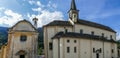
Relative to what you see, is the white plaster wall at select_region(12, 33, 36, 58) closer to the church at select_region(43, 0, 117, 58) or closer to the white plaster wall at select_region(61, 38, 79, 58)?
the church at select_region(43, 0, 117, 58)

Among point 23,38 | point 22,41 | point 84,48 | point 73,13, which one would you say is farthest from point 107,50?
point 22,41

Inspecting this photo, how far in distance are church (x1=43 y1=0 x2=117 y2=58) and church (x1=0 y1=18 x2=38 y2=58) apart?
12.1 meters

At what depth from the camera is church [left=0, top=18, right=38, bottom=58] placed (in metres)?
37.3

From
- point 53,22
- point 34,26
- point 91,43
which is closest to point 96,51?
point 91,43

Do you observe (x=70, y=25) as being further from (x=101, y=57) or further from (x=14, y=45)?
(x=14, y=45)

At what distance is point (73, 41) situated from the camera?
51.3m

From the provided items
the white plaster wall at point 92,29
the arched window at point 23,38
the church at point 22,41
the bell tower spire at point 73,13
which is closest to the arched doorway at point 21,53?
the church at point 22,41

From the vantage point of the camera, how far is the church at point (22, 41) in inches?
1470

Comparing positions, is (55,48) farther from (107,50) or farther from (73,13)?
(107,50)

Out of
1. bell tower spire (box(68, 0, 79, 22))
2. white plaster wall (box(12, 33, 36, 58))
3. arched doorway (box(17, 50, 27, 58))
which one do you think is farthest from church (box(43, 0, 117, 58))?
arched doorway (box(17, 50, 27, 58))

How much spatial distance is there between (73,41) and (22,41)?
17061 millimetres

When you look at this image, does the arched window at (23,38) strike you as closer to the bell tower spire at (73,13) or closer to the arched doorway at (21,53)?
the arched doorway at (21,53)

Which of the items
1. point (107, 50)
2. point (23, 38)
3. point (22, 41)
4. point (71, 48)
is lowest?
point (107, 50)

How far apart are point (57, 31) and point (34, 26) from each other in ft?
44.4
